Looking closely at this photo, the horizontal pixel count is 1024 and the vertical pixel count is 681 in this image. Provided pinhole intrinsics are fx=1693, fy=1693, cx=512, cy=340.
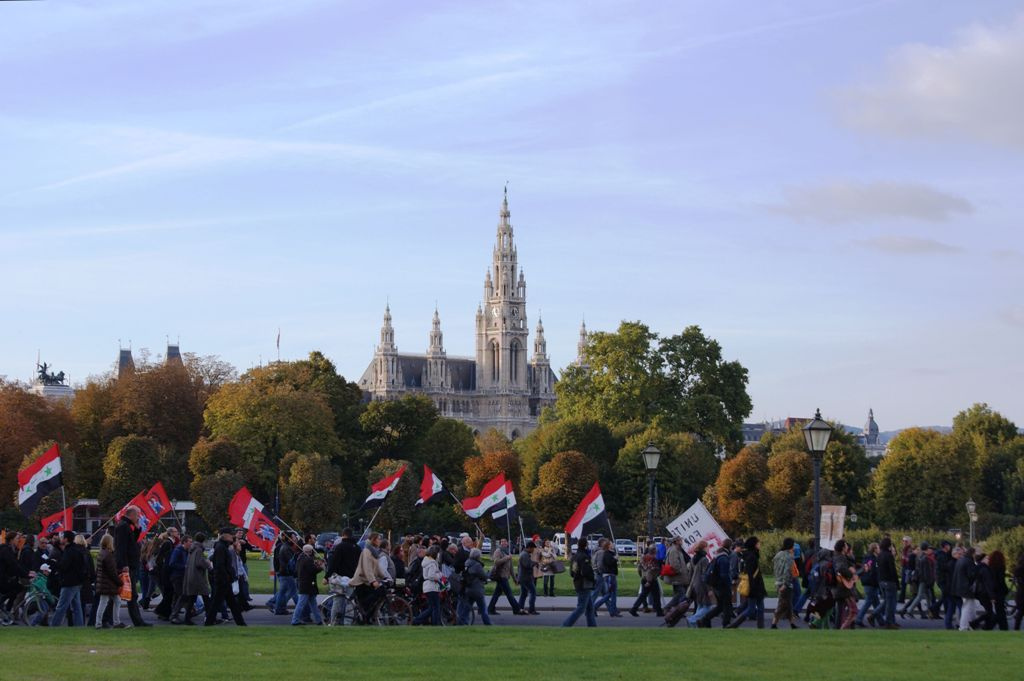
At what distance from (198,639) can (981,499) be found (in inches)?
3354

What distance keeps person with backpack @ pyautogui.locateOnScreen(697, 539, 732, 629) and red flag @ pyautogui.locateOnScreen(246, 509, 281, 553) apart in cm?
1165

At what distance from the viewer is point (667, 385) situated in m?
112

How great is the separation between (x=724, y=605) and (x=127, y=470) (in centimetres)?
6350

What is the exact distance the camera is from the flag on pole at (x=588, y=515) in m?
37.0

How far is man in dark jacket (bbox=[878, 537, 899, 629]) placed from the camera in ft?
97.5

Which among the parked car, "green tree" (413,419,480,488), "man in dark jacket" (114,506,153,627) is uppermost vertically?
"green tree" (413,419,480,488)

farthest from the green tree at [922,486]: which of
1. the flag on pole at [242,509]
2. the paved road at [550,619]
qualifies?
the flag on pole at [242,509]

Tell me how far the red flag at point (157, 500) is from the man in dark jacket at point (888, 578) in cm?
1754

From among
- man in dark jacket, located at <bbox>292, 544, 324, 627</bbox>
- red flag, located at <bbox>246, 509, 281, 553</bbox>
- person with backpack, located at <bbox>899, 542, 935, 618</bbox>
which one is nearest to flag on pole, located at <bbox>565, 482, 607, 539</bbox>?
red flag, located at <bbox>246, 509, 281, 553</bbox>

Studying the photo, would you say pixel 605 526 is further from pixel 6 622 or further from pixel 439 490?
pixel 6 622

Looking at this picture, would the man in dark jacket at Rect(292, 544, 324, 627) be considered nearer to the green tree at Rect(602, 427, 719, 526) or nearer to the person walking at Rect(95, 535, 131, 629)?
the person walking at Rect(95, 535, 131, 629)

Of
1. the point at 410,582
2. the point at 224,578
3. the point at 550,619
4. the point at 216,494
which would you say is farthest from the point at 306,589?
the point at 216,494

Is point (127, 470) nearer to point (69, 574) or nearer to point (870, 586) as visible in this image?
point (870, 586)

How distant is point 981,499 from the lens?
4028 inches
